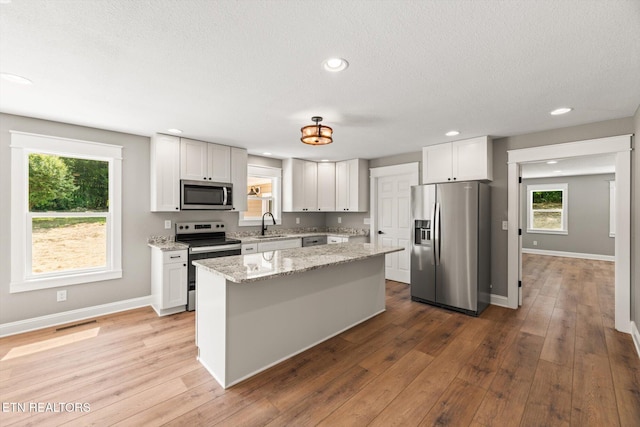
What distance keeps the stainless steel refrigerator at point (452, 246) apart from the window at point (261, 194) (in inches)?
104

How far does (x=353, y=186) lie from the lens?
5.51 meters

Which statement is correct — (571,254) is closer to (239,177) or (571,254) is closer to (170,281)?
(239,177)

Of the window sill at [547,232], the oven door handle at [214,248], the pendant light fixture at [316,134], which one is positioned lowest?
the window sill at [547,232]

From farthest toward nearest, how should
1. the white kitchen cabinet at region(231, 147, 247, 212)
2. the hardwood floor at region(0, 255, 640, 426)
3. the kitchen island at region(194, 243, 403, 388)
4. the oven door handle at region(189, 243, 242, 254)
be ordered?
1. the white kitchen cabinet at region(231, 147, 247, 212)
2. the oven door handle at region(189, 243, 242, 254)
3. the kitchen island at region(194, 243, 403, 388)
4. the hardwood floor at region(0, 255, 640, 426)

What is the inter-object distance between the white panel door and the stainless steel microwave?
2.84m

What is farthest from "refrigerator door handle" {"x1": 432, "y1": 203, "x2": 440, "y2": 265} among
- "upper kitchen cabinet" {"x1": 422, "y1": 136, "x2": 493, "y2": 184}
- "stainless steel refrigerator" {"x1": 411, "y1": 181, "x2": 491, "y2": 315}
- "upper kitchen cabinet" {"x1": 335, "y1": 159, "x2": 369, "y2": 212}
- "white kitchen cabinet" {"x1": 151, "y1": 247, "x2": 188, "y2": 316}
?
"white kitchen cabinet" {"x1": 151, "y1": 247, "x2": 188, "y2": 316}

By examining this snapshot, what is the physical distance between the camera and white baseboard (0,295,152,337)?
9.97ft

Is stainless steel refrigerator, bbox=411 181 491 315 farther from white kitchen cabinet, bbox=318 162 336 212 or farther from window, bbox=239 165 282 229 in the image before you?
window, bbox=239 165 282 229

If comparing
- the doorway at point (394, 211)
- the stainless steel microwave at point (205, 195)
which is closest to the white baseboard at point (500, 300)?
the doorway at point (394, 211)

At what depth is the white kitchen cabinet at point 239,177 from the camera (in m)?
4.50

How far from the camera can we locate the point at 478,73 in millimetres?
2105

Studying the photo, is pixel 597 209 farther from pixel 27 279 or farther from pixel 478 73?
pixel 27 279

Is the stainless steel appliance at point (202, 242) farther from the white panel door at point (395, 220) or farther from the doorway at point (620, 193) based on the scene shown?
the doorway at point (620, 193)

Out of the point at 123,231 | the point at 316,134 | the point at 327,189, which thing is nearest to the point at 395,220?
the point at 327,189
